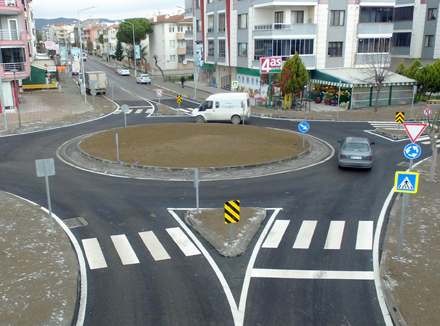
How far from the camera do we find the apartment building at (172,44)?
79.0 meters

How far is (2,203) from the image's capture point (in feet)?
52.8

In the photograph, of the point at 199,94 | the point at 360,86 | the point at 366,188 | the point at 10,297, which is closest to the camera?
the point at 10,297

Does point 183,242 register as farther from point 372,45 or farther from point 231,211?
point 372,45

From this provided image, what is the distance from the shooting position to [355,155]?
20.1 m

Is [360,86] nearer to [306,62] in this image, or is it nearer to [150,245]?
[306,62]

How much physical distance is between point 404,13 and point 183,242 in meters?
52.2

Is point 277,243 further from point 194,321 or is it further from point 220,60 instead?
point 220,60

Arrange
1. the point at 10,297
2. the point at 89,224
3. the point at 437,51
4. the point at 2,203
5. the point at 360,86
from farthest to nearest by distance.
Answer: the point at 437,51
the point at 360,86
the point at 2,203
the point at 89,224
the point at 10,297

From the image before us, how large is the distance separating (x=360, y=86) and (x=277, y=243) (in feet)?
98.4

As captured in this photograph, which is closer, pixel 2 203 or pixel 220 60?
pixel 2 203

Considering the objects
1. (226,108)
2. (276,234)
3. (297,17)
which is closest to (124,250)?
(276,234)

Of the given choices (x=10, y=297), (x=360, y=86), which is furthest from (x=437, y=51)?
(x=10, y=297)

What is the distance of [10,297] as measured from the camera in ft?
32.2

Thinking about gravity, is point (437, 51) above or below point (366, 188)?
above
